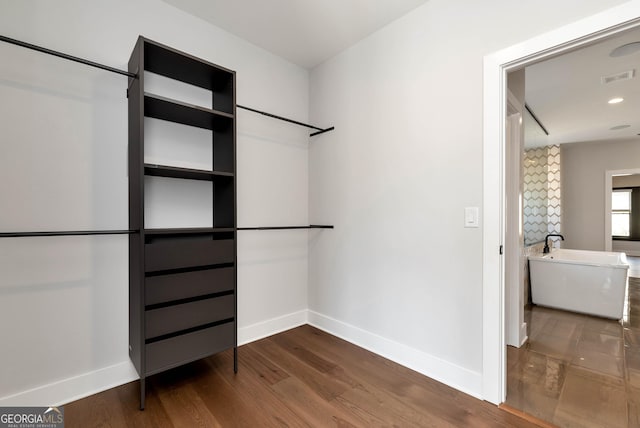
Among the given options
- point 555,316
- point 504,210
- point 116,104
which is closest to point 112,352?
point 116,104

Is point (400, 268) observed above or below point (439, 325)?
above

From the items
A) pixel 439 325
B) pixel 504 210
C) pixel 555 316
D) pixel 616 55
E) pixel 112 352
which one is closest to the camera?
pixel 504 210

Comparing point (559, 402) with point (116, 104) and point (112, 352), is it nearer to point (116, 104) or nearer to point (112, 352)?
point (112, 352)

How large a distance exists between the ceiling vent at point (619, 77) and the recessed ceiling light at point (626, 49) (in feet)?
1.65

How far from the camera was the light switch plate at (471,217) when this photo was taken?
1.77 meters

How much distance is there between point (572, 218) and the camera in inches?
233

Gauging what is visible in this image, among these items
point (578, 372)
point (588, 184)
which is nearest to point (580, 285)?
point (578, 372)

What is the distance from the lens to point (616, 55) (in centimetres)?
253

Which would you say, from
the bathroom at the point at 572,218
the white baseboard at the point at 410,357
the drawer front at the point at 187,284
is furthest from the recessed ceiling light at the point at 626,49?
the drawer front at the point at 187,284

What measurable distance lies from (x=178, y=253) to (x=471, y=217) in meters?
1.79

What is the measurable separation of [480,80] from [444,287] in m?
1.32

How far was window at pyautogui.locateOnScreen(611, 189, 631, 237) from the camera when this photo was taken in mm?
7809

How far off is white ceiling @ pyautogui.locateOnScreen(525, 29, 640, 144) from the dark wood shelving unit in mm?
2379

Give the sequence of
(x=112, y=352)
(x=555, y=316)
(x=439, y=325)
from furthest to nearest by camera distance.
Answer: (x=555, y=316) → (x=439, y=325) → (x=112, y=352)
